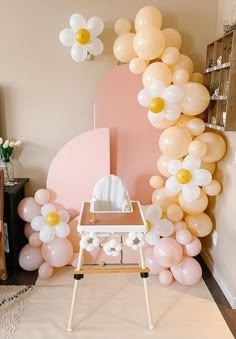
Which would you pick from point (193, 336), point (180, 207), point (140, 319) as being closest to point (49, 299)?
point (140, 319)

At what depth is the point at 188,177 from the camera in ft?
7.47

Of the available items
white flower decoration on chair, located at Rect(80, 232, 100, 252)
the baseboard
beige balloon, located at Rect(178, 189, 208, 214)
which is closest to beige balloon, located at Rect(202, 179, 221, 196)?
beige balloon, located at Rect(178, 189, 208, 214)

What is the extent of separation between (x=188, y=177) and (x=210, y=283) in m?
0.96

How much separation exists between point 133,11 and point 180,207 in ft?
5.79

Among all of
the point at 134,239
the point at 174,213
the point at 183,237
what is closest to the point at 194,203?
the point at 174,213

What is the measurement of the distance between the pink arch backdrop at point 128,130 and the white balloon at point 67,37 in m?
0.41

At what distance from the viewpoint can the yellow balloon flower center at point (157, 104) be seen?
2.20 meters

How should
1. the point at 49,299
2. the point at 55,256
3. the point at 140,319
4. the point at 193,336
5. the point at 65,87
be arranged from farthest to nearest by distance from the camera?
the point at 65,87 < the point at 55,256 < the point at 49,299 < the point at 140,319 < the point at 193,336

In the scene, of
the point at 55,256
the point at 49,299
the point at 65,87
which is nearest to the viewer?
the point at 49,299

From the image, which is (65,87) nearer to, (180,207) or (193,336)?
(180,207)

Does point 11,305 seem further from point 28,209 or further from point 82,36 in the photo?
point 82,36

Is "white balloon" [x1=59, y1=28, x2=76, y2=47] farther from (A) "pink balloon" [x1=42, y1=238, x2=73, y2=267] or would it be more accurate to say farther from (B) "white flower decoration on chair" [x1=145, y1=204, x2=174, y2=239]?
(A) "pink balloon" [x1=42, y1=238, x2=73, y2=267]

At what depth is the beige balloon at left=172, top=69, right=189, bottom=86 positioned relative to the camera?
228 centimetres

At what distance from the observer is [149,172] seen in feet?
8.91
